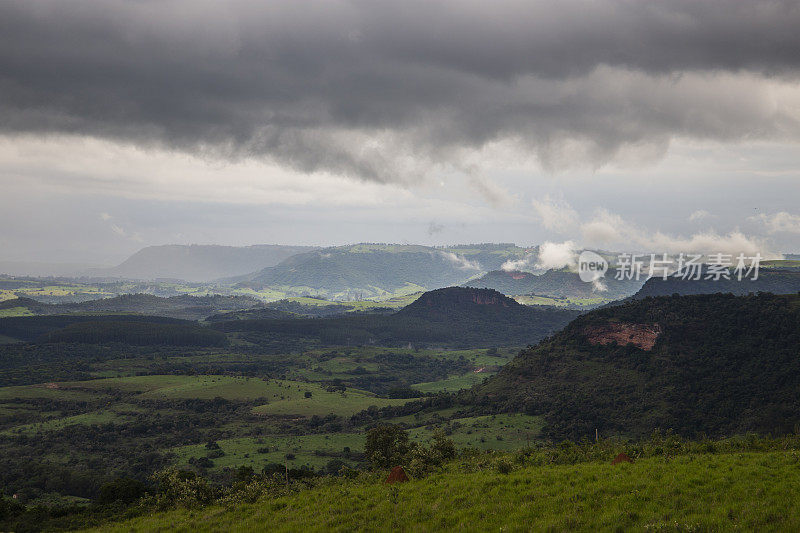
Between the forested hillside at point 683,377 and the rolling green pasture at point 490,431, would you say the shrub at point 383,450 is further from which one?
the forested hillside at point 683,377

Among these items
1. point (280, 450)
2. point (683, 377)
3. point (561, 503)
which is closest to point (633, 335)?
point (683, 377)

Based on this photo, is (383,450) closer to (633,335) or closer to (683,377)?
(683,377)

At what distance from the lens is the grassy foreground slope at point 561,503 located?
94.6 feet

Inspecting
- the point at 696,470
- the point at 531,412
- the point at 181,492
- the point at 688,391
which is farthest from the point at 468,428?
the point at 696,470

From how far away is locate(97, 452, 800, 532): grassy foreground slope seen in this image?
28.8m

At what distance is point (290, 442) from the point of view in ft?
550

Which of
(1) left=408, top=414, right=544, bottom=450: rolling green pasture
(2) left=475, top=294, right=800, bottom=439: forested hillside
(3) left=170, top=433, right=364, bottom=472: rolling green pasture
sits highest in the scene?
(2) left=475, top=294, right=800, bottom=439: forested hillside

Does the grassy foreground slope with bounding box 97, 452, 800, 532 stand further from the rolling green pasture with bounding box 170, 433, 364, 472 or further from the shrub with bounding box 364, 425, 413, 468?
the rolling green pasture with bounding box 170, 433, 364, 472

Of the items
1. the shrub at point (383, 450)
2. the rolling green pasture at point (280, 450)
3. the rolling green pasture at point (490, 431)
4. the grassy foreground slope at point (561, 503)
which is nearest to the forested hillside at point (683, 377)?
the rolling green pasture at point (490, 431)

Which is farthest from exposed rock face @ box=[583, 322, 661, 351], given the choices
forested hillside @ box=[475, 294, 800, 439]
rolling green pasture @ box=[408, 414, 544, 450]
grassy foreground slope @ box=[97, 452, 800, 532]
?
grassy foreground slope @ box=[97, 452, 800, 532]

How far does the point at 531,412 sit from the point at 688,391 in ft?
158

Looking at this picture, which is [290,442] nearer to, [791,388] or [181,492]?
[181,492]

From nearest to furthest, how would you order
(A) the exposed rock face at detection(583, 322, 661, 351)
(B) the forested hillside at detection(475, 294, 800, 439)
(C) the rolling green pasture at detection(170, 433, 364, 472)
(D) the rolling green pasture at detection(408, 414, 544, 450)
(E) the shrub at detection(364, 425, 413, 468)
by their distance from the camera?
(E) the shrub at detection(364, 425, 413, 468) → (B) the forested hillside at detection(475, 294, 800, 439) → (D) the rolling green pasture at detection(408, 414, 544, 450) → (C) the rolling green pasture at detection(170, 433, 364, 472) → (A) the exposed rock face at detection(583, 322, 661, 351)

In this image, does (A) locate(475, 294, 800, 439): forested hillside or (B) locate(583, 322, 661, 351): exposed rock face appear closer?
(A) locate(475, 294, 800, 439): forested hillside
